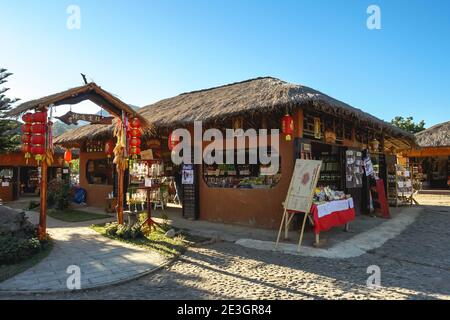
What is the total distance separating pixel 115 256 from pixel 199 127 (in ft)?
14.6

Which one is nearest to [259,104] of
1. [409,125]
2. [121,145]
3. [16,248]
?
[121,145]

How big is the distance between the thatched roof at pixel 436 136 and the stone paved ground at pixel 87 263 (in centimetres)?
1923

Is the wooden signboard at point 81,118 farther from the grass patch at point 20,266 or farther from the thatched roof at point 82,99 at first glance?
the grass patch at point 20,266

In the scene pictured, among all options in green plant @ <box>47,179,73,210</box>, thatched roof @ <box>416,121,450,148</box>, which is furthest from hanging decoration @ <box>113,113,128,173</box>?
thatched roof @ <box>416,121,450,148</box>

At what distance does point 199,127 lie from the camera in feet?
29.2

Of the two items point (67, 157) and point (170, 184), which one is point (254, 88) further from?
point (67, 157)

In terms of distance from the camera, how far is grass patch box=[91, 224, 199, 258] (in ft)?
19.3

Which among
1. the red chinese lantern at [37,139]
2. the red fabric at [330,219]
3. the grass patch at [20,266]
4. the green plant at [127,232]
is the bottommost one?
the grass patch at [20,266]

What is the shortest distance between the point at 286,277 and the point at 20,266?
3919 millimetres

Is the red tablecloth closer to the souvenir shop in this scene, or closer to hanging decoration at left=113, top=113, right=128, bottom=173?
the souvenir shop

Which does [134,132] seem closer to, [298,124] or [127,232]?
[127,232]

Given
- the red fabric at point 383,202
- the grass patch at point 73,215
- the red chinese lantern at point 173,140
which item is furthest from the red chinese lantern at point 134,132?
the red fabric at point 383,202

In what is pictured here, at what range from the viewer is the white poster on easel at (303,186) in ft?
19.5

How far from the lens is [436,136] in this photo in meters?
19.5
